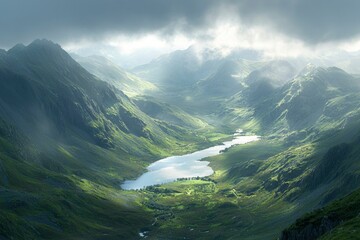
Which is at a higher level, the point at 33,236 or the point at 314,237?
the point at 33,236

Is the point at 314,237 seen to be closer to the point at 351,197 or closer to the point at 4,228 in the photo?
the point at 351,197

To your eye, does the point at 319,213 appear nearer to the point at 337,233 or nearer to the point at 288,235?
the point at 288,235

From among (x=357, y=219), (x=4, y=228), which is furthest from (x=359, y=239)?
(x=4, y=228)

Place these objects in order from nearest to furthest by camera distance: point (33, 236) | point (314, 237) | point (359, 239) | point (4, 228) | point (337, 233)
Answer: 1. point (359, 239)
2. point (337, 233)
3. point (314, 237)
4. point (4, 228)
5. point (33, 236)

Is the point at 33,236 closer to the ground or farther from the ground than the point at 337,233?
farther from the ground

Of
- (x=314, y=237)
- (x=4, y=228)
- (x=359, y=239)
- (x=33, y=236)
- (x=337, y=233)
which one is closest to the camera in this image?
(x=359, y=239)

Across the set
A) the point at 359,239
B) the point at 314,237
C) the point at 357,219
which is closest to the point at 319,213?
the point at 314,237

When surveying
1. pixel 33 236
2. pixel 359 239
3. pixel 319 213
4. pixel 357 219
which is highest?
pixel 33 236

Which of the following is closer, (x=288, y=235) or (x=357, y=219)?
(x=357, y=219)

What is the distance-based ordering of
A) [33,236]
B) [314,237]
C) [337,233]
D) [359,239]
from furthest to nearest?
1. [33,236]
2. [314,237]
3. [337,233]
4. [359,239]
